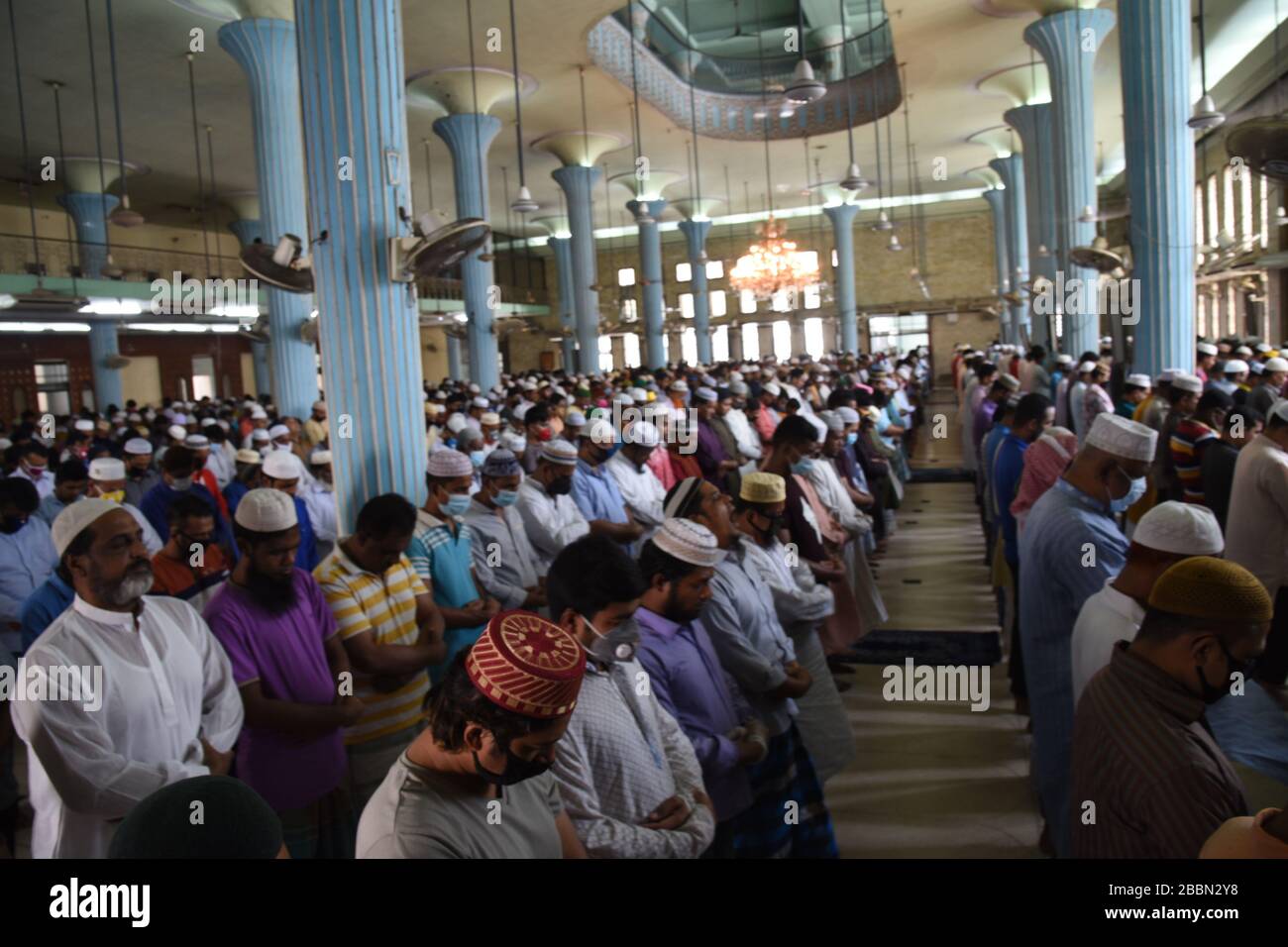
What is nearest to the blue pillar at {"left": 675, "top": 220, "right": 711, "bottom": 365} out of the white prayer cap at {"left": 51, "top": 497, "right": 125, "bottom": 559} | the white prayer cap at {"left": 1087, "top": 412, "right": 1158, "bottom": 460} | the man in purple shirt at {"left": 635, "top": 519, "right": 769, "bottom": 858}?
the white prayer cap at {"left": 1087, "top": 412, "right": 1158, "bottom": 460}

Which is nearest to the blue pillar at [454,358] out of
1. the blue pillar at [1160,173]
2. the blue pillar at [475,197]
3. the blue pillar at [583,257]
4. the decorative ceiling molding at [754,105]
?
the blue pillar at [583,257]

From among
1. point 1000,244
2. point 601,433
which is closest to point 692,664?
point 601,433

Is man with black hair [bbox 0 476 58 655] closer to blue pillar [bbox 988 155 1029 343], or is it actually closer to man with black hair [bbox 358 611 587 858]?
man with black hair [bbox 358 611 587 858]

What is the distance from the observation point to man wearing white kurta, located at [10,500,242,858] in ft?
7.13

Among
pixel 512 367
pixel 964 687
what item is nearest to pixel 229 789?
pixel 964 687

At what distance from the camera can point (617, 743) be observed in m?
2.15

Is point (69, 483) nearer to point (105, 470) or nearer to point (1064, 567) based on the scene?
point (105, 470)

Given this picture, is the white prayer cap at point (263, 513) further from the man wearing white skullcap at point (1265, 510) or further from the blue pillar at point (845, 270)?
the blue pillar at point (845, 270)

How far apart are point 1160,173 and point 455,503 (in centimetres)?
720

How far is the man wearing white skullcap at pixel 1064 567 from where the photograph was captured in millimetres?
3186

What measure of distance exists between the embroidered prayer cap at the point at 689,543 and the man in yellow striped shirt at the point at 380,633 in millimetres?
1052

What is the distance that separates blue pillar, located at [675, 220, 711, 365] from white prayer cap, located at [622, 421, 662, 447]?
16.3 meters

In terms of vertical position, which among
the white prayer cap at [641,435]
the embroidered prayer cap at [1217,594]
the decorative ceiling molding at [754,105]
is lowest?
the embroidered prayer cap at [1217,594]
